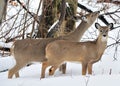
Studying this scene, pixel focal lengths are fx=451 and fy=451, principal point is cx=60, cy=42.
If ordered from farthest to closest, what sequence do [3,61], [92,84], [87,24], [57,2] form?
[57,2], [3,61], [87,24], [92,84]

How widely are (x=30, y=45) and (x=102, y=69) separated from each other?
1762 millimetres

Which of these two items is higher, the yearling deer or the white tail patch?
the yearling deer

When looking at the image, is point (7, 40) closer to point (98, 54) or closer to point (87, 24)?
point (87, 24)

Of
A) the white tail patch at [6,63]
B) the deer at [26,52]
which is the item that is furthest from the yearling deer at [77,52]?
the white tail patch at [6,63]

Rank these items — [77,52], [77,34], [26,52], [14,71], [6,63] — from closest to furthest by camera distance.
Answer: [77,52], [14,71], [26,52], [77,34], [6,63]

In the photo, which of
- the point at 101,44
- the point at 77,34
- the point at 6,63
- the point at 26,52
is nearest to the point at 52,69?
the point at 26,52

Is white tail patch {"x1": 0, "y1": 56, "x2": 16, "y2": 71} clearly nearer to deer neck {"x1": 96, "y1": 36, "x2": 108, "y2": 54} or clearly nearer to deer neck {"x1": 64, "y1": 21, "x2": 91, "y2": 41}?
deer neck {"x1": 64, "y1": 21, "x2": 91, "y2": 41}

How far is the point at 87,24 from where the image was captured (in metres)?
11.4

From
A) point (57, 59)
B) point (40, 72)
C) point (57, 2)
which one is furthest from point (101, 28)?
point (57, 2)

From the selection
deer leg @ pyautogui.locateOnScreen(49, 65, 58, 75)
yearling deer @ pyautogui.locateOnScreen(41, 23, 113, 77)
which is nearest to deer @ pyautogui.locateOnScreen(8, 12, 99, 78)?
deer leg @ pyautogui.locateOnScreen(49, 65, 58, 75)

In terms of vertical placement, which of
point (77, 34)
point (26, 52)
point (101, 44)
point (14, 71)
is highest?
point (77, 34)

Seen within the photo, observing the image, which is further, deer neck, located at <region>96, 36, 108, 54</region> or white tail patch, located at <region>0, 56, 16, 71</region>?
white tail patch, located at <region>0, 56, 16, 71</region>

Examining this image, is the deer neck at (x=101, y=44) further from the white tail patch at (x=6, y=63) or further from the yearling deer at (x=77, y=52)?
the white tail patch at (x=6, y=63)

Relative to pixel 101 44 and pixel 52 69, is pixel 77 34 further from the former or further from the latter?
pixel 52 69
